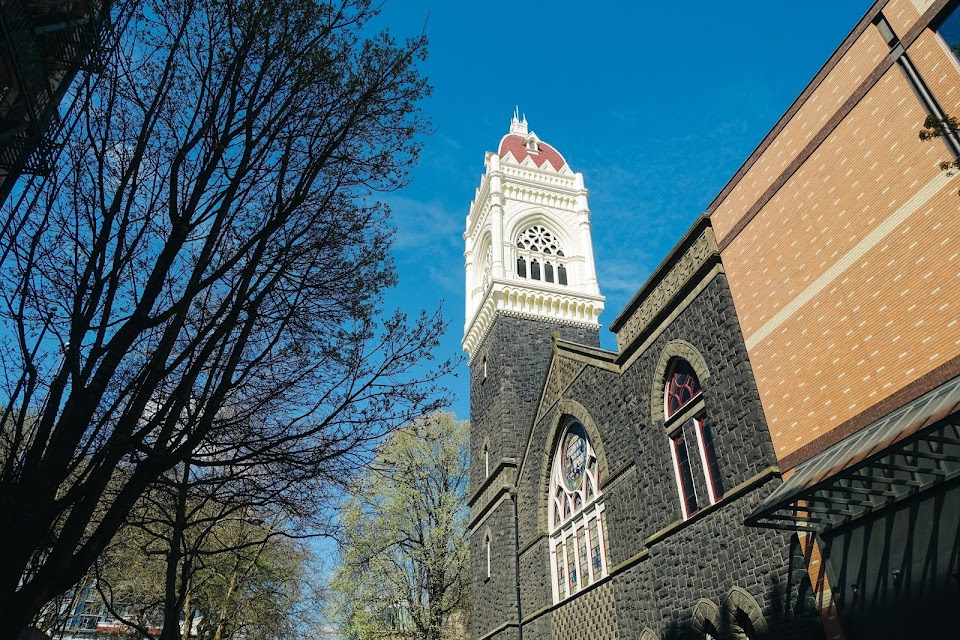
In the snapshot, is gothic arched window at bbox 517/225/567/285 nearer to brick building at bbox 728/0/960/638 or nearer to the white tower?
the white tower

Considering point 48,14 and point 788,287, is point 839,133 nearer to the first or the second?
point 788,287

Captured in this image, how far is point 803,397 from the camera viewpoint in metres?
10.2

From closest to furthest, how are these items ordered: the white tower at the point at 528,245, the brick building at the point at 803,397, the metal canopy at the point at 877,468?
the metal canopy at the point at 877,468, the brick building at the point at 803,397, the white tower at the point at 528,245

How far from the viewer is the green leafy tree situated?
26.6 metres

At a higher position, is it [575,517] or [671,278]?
[671,278]

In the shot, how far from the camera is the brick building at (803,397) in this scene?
26.7 ft

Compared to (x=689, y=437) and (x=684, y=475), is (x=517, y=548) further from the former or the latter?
(x=689, y=437)

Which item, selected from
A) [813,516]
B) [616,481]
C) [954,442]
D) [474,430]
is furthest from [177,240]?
[474,430]

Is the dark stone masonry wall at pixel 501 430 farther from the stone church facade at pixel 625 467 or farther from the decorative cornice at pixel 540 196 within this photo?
the decorative cornice at pixel 540 196

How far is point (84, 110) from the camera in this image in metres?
6.62

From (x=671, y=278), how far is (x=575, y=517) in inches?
310

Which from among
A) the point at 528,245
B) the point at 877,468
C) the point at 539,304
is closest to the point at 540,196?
the point at 528,245

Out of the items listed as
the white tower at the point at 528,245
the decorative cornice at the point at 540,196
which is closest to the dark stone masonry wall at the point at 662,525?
the white tower at the point at 528,245

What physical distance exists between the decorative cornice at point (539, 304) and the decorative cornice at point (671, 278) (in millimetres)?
12027
